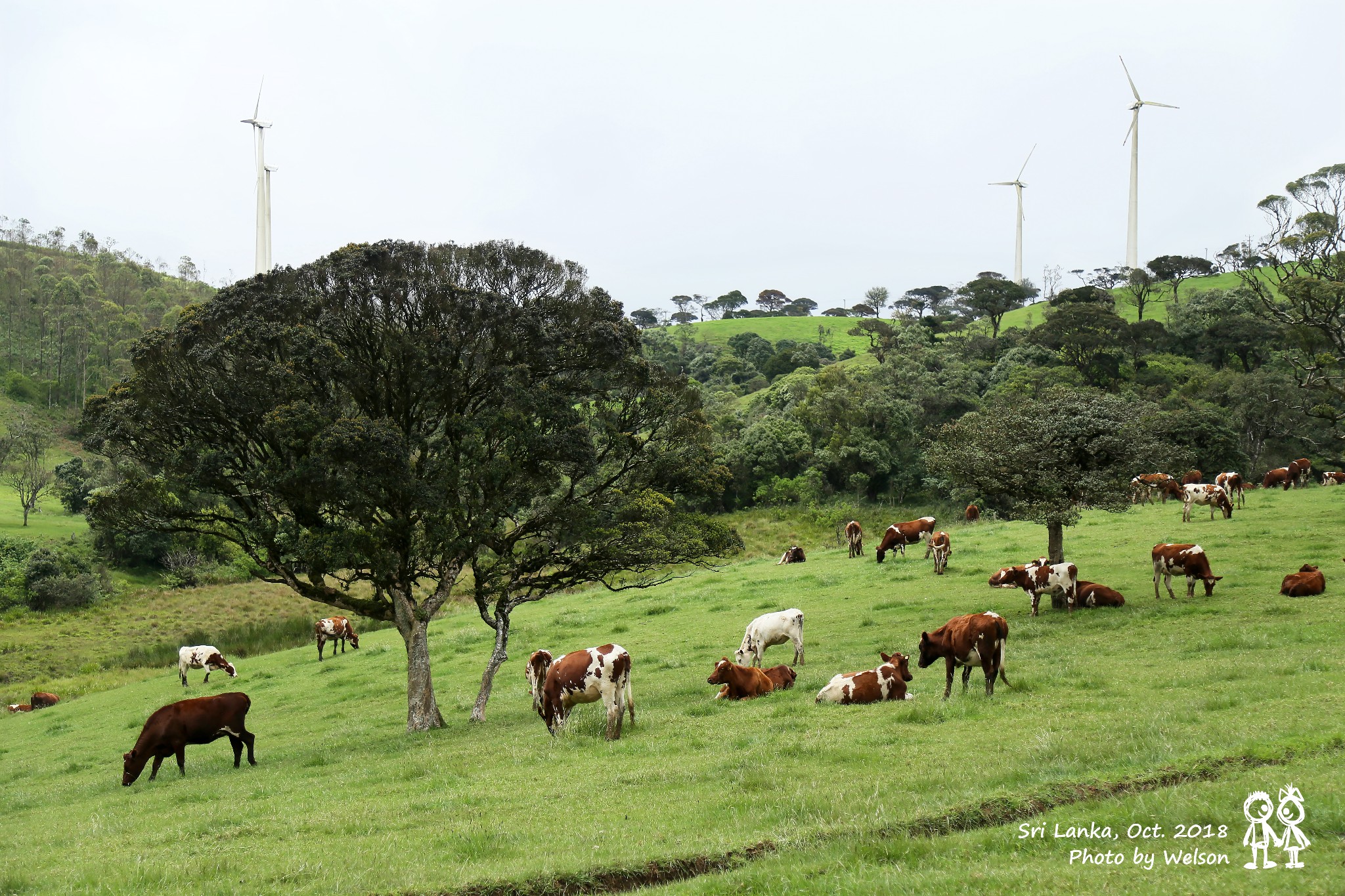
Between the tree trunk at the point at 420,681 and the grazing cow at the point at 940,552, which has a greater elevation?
the grazing cow at the point at 940,552

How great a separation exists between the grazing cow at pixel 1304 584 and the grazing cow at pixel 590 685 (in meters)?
15.5

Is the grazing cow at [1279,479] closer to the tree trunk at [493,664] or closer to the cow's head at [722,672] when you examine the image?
the cow's head at [722,672]

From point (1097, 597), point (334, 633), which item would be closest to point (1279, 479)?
point (1097, 597)

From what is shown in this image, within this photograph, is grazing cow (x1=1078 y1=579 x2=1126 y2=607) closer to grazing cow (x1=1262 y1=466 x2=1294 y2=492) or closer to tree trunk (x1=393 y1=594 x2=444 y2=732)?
tree trunk (x1=393 y1=594 x2=444 y2=732)

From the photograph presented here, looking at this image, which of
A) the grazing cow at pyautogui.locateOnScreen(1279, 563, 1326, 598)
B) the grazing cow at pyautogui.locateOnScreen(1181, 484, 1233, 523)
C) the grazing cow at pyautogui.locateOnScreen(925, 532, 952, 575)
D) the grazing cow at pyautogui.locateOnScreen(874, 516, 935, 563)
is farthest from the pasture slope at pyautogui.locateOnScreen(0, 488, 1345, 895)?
the grazing cow at pyautogui.locateOnScreen(874, 516, 935, 563)

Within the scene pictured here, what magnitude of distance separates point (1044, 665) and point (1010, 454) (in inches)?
308

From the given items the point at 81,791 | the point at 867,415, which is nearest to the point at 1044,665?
the point at 81,791

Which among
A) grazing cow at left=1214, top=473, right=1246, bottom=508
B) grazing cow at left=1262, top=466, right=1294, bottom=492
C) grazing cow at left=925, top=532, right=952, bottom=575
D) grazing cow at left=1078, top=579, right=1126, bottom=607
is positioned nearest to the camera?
grazing cow at left=1078, top=579, right=1126, bottom=607

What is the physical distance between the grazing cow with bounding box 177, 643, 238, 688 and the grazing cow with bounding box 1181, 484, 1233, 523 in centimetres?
3509

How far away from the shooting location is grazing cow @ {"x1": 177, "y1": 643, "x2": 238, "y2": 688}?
31.1 meters

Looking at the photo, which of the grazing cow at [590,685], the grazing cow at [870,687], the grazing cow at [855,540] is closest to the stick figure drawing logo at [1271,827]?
the grazing cow at [870,687]

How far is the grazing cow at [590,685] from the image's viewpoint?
47.8ft

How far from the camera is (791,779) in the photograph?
408 inches

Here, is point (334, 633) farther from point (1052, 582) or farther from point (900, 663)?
point (1052, 582)
